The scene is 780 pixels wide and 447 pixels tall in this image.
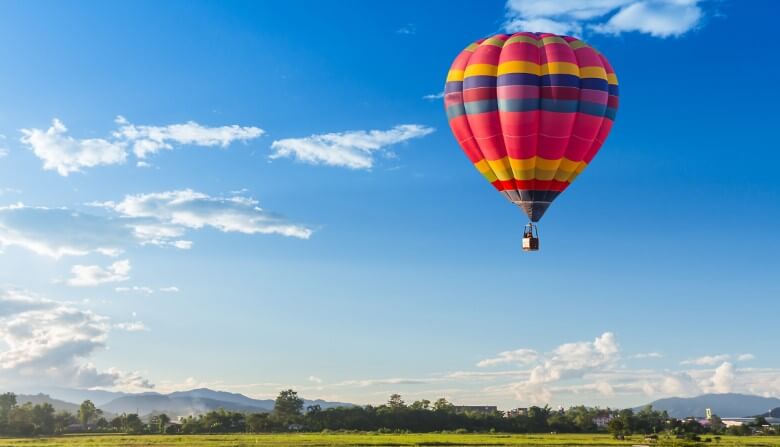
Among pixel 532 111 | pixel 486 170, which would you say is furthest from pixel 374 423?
pixel 532 111

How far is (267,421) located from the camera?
368 feet

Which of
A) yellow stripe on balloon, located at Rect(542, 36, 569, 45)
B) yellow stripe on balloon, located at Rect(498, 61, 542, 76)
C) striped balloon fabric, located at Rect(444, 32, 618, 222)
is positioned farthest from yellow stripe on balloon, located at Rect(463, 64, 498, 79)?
yellow stripe on balloon, located at Rect(542, 36, 569, 45)

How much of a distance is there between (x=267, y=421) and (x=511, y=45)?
76864 mm

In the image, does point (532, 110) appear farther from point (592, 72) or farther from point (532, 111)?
point (592, 72)

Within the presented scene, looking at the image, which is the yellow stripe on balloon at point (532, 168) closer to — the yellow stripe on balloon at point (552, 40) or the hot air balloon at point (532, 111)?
the hot air balloon at point (532, 111)

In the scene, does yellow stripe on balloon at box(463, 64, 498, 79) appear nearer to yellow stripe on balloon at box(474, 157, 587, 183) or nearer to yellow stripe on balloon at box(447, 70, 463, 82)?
yellow stripe on balloon at box(447, 70, 463, 82)

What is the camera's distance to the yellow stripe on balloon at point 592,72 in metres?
46.7

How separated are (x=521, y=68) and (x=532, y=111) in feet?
7.83

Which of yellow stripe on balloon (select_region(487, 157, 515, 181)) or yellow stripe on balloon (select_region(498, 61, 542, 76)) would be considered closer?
yellow stripe on balloon (select_region(498, 61, 542, 76))

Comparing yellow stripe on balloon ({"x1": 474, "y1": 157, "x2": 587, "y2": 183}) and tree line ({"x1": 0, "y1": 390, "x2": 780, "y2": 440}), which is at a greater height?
yellow stripe on balloon ({"x1": 474, "y1": 157, "x2": 587, "y2": 183})

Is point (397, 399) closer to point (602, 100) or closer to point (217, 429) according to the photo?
point (217, 429)

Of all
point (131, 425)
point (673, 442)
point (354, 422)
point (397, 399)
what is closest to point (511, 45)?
point (673, 442)

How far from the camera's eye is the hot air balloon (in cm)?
4572

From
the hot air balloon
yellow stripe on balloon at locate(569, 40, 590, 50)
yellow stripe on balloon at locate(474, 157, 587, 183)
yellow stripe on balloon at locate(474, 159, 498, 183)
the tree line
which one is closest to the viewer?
the hot air balloon
